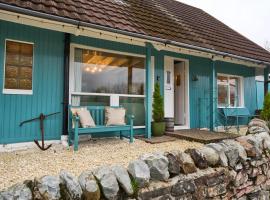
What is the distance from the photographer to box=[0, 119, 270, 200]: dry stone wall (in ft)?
7.44

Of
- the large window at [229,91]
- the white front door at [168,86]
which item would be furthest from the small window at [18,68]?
the large window at [229,91]

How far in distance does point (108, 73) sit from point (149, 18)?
8.03 feet

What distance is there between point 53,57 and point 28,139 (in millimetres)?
1942

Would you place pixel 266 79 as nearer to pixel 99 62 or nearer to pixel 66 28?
pixel 99 62

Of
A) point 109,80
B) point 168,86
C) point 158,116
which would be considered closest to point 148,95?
point 158,116

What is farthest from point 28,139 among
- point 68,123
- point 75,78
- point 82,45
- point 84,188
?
point 84,188

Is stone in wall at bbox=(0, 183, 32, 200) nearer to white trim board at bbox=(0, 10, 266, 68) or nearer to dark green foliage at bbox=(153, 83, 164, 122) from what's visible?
white trim board at bbox=(0, 10, 266, 68)

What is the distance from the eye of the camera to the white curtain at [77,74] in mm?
5655

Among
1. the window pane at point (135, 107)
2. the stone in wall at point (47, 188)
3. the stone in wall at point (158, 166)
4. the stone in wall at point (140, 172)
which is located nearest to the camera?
the stone in wall at point (47, 188)

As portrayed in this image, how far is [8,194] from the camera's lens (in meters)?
2.01

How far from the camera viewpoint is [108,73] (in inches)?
247

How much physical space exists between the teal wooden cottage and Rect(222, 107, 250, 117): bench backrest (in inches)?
12.9

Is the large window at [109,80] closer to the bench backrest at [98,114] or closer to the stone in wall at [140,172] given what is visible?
the bench backrest at [98,114]

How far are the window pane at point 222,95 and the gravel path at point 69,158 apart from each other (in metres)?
4.04
